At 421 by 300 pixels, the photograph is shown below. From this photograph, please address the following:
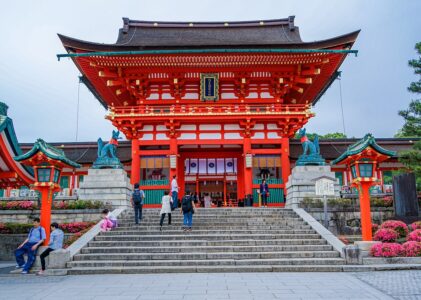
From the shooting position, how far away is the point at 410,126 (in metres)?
18.6

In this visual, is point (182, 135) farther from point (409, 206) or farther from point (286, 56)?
point (409, 206)

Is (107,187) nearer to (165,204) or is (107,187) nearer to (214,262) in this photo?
(165,204)

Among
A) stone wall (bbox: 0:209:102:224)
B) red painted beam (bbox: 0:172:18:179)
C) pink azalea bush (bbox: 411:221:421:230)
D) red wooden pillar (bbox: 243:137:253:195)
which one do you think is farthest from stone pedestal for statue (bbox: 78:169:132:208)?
pink azalea bush (bbox: 411:221:421:230)

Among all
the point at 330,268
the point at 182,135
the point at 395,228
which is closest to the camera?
the point at 330,268

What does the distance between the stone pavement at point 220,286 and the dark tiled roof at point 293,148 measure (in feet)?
54.7

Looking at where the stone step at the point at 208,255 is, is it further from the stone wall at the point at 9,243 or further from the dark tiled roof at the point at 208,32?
the dark tiled roof at the point at 208,32

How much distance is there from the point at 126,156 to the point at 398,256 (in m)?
19.3

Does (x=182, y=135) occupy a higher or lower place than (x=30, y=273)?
higher

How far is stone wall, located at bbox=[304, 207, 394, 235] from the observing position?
1591cm

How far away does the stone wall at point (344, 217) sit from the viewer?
15914mm

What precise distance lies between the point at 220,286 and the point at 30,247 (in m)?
6.08

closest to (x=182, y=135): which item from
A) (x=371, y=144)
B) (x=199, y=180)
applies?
(x=199, y=180)

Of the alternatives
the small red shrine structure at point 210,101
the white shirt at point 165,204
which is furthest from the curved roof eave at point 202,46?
the white shirt at point 165,204

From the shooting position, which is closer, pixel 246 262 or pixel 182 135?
pixel 246 262
